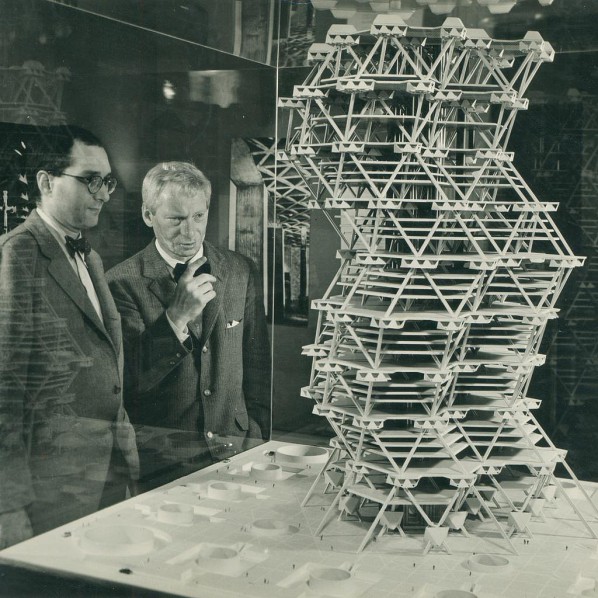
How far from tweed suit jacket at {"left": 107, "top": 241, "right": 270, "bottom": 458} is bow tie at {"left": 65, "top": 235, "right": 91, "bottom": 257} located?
982mm

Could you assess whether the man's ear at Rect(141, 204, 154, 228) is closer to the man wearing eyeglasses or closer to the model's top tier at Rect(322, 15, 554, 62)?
the man wearing eyeglasses

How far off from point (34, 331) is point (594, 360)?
1175cm

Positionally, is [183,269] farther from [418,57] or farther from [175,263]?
[418,57]

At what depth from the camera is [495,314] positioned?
17.7m

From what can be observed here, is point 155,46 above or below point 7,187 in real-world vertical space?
above

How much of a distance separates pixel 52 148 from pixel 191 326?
19.8ft

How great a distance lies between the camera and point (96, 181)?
18234 mm

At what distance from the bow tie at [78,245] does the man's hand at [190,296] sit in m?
3.18

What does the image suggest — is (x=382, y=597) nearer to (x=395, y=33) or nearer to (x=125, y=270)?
(x=125, y=270)

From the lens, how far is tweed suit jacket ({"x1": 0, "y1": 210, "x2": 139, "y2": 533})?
16.5 meters

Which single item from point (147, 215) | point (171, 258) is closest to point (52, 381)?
point (147, 215)

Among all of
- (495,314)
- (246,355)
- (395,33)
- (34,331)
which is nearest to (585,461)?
(495,314)

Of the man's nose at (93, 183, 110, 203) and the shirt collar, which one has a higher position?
the man's nose at (93, 183, 110, 203)

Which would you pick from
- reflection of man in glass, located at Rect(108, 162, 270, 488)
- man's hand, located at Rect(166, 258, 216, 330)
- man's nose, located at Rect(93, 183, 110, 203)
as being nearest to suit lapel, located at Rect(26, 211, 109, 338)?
reflection of man in glass, located at Rect(108, 162, 270, 488)
